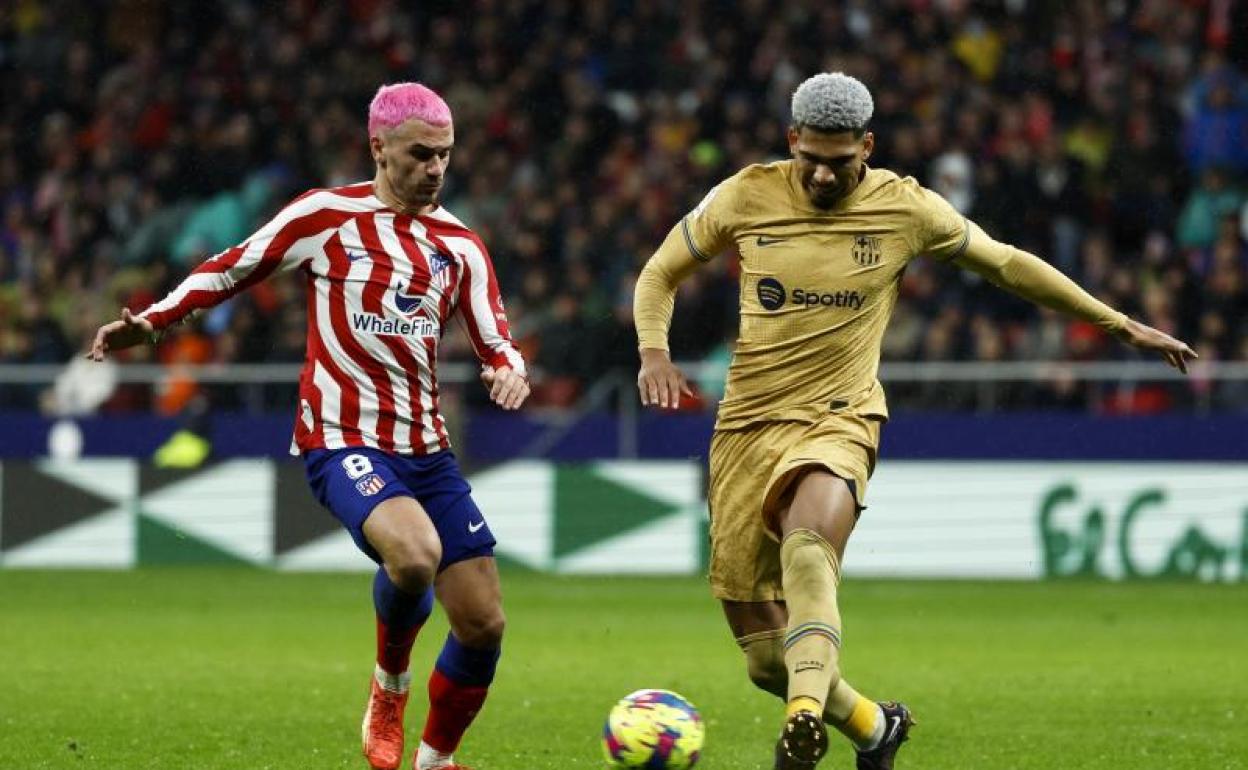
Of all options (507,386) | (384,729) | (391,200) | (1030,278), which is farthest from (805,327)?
(384,729)

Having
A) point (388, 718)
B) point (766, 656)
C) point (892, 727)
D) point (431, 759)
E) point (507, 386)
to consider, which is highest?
point (507, 386)

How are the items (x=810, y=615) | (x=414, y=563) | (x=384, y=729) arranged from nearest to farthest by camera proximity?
1. (x=810, y=615)
2. (x=414, y=563)
3. (x=384, y=729)

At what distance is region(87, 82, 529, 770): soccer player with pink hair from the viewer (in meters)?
7.44

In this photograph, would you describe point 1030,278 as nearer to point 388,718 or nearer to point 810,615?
point 810,615

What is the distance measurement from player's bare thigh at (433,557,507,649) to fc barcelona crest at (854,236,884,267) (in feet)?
5.22

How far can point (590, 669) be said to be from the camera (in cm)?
1164

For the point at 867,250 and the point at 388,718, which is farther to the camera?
the point at 388,718

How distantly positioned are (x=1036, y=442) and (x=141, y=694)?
29.8 feet

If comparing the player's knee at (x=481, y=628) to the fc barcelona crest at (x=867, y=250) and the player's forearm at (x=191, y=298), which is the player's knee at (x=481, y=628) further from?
the fc barcelona crest at (x=867, y=250)

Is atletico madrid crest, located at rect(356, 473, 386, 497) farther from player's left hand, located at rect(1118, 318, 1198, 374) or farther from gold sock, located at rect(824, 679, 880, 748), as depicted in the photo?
player's left hand, located at rect(1118, 318, 1198, 374)

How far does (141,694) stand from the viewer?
10.3 meters

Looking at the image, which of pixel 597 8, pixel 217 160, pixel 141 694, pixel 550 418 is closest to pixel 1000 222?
pixel 550 418

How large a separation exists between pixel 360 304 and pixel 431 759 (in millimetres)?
1530

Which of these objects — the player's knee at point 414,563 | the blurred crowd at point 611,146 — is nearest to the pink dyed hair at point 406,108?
the player's knee at point 414,563
